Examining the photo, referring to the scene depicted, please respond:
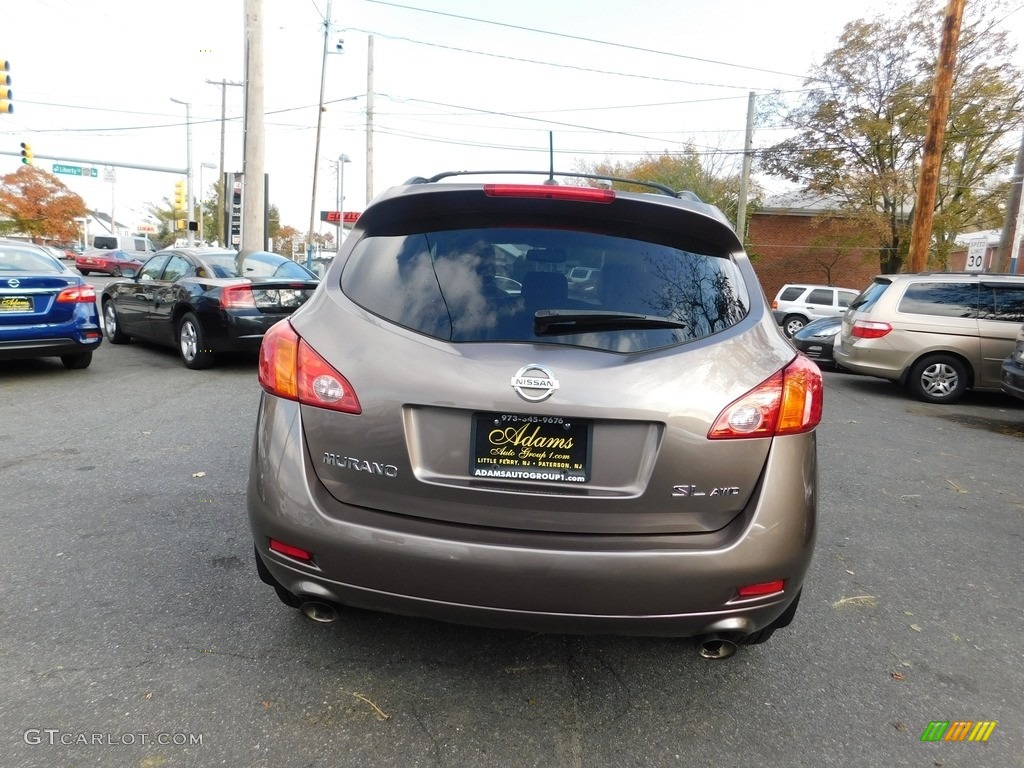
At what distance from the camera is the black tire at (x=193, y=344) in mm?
8375

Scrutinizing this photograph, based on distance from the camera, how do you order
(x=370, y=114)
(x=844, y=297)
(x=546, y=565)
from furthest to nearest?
(x=370, y=114) → (x=844, y=297) → (x=546, y=565)

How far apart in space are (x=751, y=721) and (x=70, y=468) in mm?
4441

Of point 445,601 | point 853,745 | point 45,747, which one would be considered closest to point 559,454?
point 445,601

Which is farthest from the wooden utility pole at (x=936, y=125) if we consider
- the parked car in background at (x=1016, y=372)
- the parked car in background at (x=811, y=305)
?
the parked car in background at (x=1016, y=372)

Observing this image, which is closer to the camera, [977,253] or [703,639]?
[703,639]

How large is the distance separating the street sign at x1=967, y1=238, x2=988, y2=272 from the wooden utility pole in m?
1.77

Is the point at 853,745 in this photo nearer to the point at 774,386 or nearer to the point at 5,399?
the point at 774,386

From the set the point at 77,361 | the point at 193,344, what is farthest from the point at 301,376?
the point at 77,361

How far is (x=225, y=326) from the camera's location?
820 centimetres

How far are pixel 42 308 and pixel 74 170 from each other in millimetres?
38069

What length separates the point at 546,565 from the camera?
6.50 feet

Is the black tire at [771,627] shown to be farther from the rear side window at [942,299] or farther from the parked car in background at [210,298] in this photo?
the rear side window at [942,299]

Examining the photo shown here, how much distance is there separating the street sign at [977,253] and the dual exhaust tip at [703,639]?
58.3 feet

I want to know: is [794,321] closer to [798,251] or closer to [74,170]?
[798,251]
